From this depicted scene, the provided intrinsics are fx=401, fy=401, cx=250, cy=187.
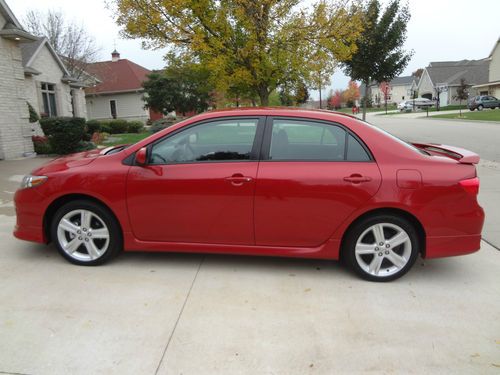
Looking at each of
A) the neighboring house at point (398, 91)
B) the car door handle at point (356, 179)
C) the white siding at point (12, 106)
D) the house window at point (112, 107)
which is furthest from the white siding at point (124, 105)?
the neighboring house at point (398, 91)

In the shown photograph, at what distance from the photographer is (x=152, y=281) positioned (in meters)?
3.85

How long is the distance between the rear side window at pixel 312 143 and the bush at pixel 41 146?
11.7m

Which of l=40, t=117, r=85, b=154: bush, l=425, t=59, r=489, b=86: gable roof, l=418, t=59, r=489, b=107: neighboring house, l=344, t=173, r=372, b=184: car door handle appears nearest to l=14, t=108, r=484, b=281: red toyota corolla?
l=344, t=173, r=372, b=184: car door handle

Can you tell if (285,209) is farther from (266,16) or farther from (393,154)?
(266,16)

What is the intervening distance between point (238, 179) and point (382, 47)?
1491 centimetres

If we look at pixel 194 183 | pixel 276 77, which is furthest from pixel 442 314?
pixel 276 77

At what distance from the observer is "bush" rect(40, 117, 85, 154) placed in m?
13.0

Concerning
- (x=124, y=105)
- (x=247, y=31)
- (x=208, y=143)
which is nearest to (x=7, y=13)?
(x=247, y=31)

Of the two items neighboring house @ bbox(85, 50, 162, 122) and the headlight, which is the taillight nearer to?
the headlight

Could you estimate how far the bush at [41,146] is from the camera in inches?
524

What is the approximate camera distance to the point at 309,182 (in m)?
3.69

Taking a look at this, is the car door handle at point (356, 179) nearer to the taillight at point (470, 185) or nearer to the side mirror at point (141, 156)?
the taillight at point (470, 185)

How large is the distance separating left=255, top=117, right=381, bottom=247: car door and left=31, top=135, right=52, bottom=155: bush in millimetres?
11658

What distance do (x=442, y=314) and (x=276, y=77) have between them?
953 centimetres
